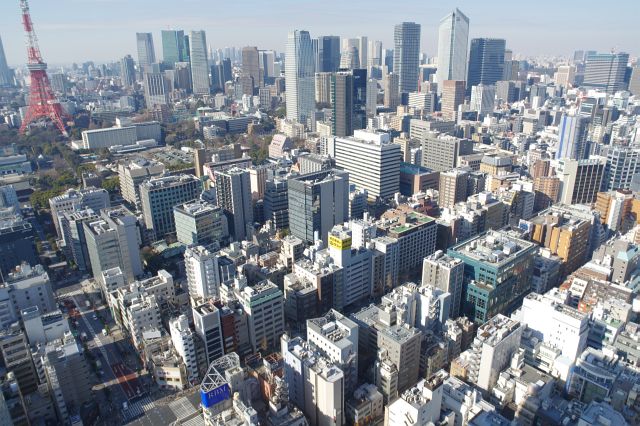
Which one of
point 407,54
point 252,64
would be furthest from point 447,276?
point 252,64

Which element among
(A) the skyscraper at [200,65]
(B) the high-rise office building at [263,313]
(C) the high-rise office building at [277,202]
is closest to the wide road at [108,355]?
(B) the high-rise office building at [263,313]

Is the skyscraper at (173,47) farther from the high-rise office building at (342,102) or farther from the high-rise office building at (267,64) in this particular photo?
the high-rise office building at (342,102)

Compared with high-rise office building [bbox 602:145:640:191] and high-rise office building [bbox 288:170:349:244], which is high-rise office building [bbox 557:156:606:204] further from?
high-rise office building [bbox 288:170:349:244]

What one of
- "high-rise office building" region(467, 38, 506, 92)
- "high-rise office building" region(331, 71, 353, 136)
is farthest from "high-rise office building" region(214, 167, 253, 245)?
"high-rise office building" region(467, 38, 506, 92)

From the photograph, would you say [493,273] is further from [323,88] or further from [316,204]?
[323,88]

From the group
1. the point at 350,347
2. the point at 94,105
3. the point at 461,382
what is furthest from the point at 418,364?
the point at 94,105

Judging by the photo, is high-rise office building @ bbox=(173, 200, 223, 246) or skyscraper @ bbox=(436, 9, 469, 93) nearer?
high-rise office building @ bbox=(173, 200, 223, 246)
